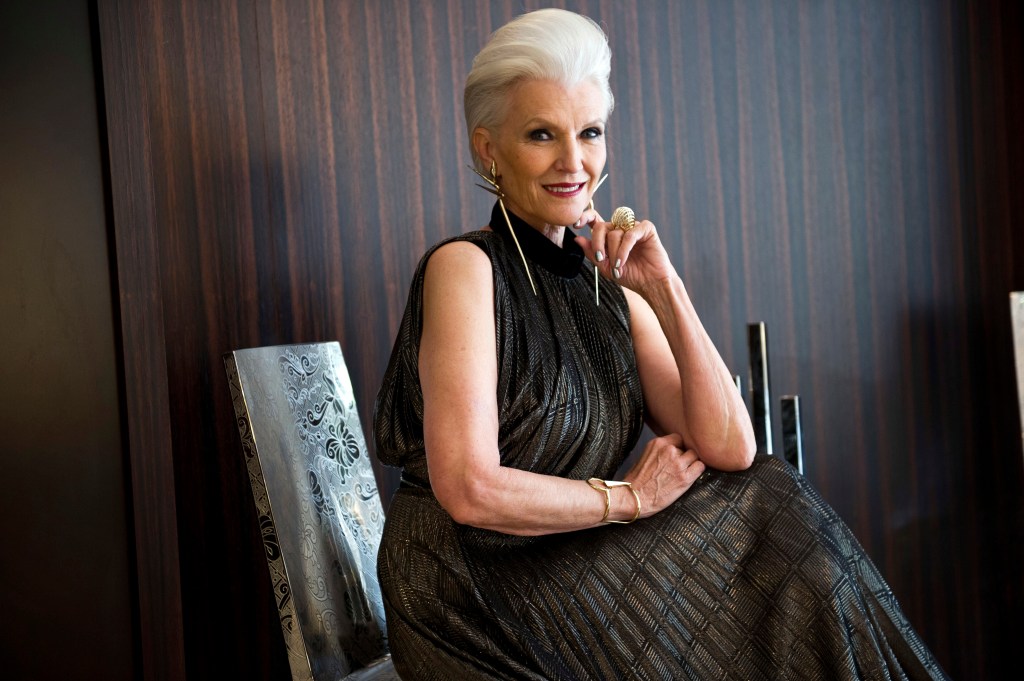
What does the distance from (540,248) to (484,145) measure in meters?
0.21

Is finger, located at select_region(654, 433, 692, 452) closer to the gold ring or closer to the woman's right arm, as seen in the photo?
the woman's right arm

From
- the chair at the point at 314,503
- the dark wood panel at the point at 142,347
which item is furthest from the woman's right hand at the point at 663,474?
the dark wood panel at the point at 142,347

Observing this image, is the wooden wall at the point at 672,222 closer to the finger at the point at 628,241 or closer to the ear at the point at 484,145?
the ear at the point at 484,145

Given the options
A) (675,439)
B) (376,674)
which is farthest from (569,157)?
(376,674)

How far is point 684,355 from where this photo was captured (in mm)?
1874

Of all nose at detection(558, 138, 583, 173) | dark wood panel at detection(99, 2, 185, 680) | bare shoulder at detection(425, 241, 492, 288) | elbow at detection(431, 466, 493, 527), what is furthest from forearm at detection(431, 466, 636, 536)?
dark wood panel at detection(99, 2, 185, 680)

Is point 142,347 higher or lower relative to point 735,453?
higher

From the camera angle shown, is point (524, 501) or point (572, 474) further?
point (572, 474)

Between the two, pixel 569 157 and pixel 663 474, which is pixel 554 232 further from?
pixel 663 474

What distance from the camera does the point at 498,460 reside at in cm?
162

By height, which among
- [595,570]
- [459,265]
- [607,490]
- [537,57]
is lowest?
[595,570]

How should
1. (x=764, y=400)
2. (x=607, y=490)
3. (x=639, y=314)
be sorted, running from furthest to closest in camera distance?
1. (x=764, y=400)
2. (x=639, y=314)
3. (x=607, y=490)

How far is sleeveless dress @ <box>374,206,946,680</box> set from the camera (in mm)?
1620

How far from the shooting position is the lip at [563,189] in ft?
6.18
